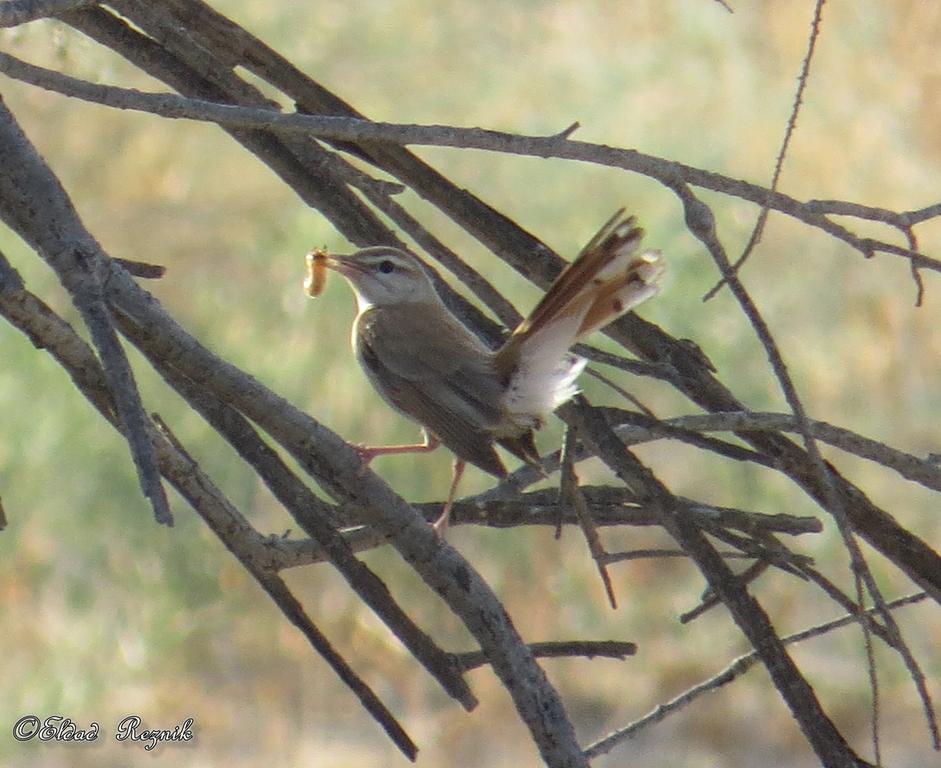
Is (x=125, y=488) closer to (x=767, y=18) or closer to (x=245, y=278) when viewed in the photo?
(x=245, y=278)

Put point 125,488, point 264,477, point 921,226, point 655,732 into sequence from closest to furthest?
point 264,477
point 125,488
point 655,732
point 921,226

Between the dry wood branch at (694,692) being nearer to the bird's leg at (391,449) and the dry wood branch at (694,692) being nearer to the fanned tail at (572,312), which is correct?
the fanned tail at (572,312)

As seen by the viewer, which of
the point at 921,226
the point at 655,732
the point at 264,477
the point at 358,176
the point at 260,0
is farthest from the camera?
the point at 260,0

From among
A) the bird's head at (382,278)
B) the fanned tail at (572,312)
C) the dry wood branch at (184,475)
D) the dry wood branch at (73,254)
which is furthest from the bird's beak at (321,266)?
the dry wood branch at (73,254)

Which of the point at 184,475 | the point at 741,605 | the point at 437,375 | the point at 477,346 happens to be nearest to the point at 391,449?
the point at 437,375

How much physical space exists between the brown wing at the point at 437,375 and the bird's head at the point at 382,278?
86 millimetres

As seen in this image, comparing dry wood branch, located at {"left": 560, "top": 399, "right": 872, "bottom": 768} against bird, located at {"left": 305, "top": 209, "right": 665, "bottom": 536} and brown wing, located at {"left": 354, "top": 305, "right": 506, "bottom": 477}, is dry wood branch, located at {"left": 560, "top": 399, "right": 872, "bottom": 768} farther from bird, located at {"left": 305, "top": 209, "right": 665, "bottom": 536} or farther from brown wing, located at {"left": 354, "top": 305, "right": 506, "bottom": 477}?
brown wing, located at {"left": 354, "top": 305, "right": 506, "bottom": 477}

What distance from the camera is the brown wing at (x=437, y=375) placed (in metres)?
3.45

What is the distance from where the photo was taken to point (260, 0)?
10961 mm

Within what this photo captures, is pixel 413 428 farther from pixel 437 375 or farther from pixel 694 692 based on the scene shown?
pixel 694 692

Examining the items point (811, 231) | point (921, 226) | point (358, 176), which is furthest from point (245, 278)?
point (358, 176)

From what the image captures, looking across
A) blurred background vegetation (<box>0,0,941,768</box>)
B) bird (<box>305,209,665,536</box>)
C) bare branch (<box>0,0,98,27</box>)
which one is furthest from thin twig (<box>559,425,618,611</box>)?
blurred background vegetation (<box>0,0,941,768</box>)

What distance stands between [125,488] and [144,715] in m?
Result: 1.46

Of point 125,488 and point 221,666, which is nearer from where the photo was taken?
point 125,488
